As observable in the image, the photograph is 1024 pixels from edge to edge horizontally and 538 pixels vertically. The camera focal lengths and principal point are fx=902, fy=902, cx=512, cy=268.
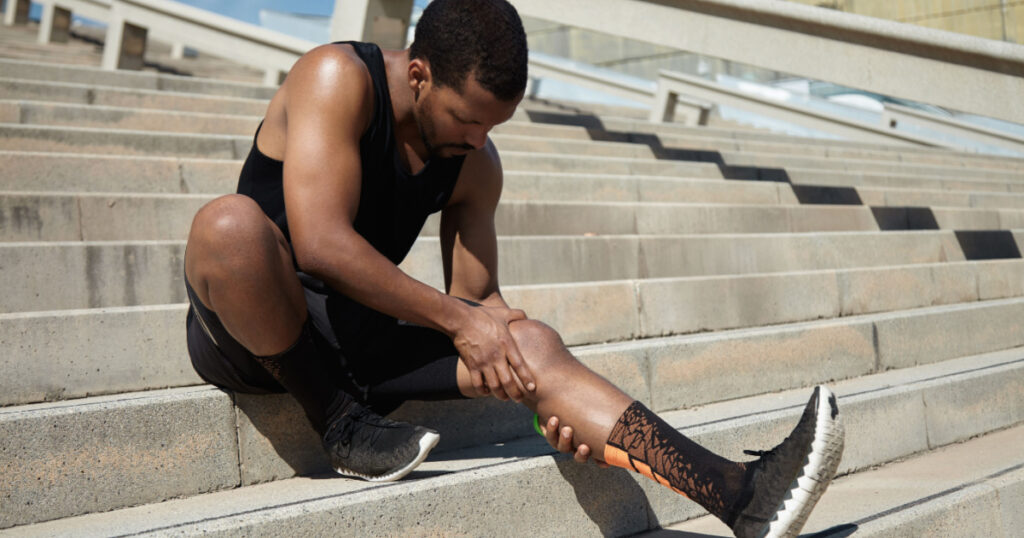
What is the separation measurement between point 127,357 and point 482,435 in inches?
37.6

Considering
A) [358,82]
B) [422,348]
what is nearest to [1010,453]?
[422,348]

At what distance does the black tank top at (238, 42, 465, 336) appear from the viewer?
2.16m

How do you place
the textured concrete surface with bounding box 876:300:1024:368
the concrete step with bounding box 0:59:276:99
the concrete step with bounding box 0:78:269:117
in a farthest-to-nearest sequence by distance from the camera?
the concrete step with bounding box 0:59:276:99, the concrete step with bounding box 0:78:269:117, the textured concrete surface with bounding box 876:300:1024:368

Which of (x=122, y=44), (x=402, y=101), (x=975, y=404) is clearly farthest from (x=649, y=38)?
(x=122, y=44)

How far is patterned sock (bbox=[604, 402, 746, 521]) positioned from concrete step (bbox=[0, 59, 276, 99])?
14.8 ft

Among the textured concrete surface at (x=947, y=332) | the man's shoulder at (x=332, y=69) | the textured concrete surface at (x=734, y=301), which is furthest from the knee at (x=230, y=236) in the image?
the textured concrete surface at (x=947, y=332)

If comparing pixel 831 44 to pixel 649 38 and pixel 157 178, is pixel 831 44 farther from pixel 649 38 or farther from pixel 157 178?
pixel 157 178

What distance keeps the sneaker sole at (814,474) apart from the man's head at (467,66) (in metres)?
0.96

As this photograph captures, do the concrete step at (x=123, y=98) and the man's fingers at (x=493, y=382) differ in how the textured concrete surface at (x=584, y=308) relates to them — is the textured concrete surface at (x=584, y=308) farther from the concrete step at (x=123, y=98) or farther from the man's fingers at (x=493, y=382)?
the concrete step at (x=123, y=98)

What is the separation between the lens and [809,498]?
1796 mm

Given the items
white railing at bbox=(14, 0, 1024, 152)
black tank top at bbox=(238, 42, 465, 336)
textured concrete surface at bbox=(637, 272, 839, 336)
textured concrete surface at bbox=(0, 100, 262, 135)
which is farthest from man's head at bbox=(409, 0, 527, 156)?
white railing at bbox=(14, 0, 1024, 152)

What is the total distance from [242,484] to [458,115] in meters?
1.00

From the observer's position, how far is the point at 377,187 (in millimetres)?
2213

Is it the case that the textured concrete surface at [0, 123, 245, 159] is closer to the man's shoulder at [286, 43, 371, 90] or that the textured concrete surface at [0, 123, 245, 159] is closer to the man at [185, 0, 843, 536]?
the man at [185, 0, 843, 536]
